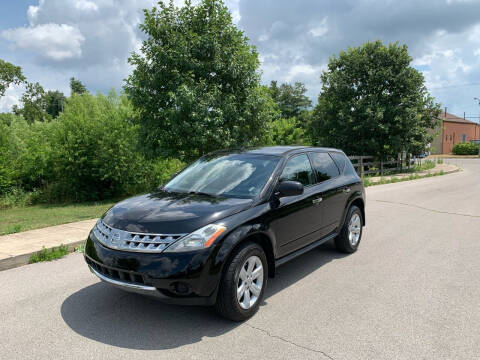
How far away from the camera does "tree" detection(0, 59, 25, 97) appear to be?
47750mm

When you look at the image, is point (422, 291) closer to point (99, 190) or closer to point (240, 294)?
point (240, 294)

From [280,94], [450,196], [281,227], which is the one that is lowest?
[450,196]

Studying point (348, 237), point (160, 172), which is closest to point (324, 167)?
point (348, 237)

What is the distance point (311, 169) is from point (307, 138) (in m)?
25.4

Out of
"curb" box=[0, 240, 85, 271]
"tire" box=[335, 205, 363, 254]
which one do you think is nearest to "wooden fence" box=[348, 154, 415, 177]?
"tire" box=[335, 205, 363, 254]

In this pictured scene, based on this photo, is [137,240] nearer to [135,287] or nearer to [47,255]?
[135,287]

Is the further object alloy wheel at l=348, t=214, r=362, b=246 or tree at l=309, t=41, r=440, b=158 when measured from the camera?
tree at l=309, t=41, r=440, b=158

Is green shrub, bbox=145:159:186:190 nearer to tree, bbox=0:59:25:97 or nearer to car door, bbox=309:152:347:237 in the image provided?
car door, bbox=309:152:347:237

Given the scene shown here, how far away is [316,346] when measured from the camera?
10.5 feet

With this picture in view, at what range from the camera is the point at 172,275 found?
326 centimetres

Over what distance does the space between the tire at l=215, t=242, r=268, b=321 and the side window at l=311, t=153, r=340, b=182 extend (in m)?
1.89

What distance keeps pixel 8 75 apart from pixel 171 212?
5503 centimetres

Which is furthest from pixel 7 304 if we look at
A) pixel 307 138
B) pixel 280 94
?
pixel 280 94

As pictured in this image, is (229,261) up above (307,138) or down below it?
below
